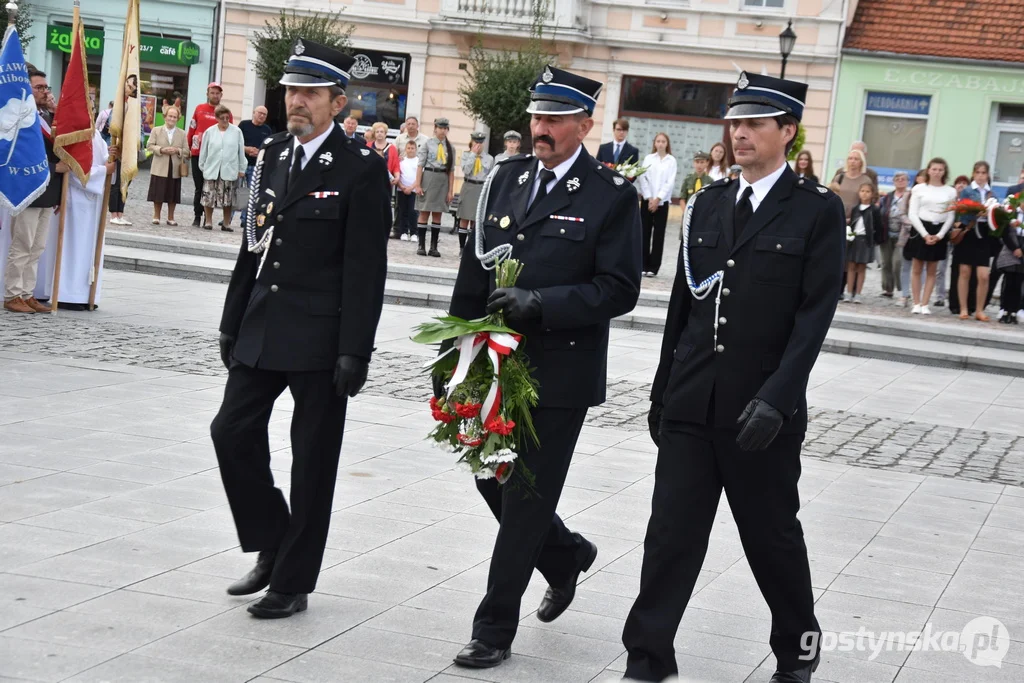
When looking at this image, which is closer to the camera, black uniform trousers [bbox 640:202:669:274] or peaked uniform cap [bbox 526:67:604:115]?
peaked uniform cap [bbox 526:67:604:115]

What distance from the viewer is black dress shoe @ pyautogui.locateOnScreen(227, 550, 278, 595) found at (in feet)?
17.2

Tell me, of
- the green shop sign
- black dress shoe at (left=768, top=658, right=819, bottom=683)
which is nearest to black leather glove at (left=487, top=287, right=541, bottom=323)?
black dress shoe at (left=768, top=658, right=819, bottom=683)

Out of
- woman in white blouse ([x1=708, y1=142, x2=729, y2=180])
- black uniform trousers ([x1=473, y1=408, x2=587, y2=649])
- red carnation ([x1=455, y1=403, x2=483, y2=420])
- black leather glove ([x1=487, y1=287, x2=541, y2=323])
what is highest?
woman in white blouse ([x1=708, y1=142, x2=729, y2=180])

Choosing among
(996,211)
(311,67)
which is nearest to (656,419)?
(311,67)

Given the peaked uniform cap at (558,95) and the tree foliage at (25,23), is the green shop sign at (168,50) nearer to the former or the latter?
the tree foliage at (25,23)

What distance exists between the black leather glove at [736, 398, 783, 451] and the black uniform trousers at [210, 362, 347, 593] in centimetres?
155

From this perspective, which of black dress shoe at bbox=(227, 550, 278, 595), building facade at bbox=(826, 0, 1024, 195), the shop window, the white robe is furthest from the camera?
the shop window

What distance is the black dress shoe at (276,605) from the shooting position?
5.00 meters

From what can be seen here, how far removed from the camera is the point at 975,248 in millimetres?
17906

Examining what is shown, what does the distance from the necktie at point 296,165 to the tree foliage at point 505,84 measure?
996 inches

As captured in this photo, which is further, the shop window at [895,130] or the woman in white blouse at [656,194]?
the shop window at [895,130]

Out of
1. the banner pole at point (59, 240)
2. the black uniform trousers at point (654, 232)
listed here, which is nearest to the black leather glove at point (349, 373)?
the banner pole at point (59, 240)

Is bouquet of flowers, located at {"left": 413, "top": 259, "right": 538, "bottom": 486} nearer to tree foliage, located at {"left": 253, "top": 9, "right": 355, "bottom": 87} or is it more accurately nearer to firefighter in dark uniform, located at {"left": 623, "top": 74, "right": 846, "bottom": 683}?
firefighter in dark uniform, located at {"left": 623, "top": 74, "right": 846, "bottom": 683}

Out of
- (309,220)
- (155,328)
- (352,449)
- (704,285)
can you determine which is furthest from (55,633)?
(155,328)
